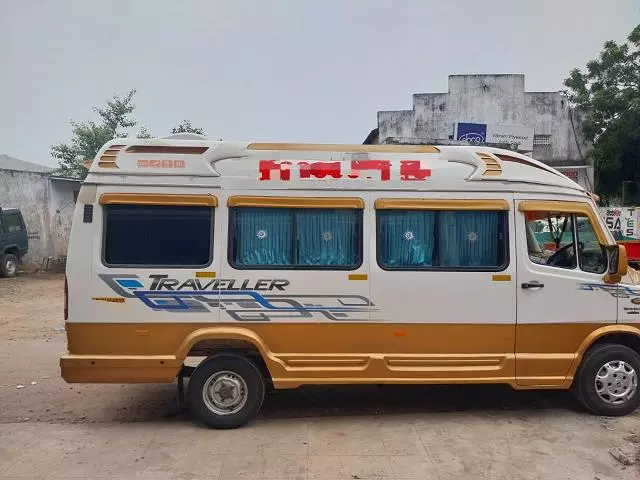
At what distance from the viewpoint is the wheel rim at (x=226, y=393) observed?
5098 mm

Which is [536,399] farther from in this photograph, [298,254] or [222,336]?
[222,336]

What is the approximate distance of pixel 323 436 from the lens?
494 cm

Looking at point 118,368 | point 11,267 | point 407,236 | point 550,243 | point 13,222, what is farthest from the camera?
point 13,222

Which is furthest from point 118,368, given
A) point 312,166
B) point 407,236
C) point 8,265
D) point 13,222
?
point 13,222

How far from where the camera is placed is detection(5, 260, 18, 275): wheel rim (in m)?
18.0

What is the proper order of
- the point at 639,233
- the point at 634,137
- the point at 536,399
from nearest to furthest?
1. the point at 536,399
2. the point at 639,233
3. the point at 634,137

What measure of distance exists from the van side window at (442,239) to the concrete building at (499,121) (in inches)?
633

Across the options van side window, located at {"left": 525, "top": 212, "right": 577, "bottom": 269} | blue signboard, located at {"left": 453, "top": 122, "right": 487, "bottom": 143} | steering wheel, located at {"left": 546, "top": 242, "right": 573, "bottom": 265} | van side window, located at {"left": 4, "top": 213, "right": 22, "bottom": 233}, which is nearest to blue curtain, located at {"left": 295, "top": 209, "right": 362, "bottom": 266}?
van side window, located at {"left": 525, "top": 212, "right": 577, "bottom": 269}

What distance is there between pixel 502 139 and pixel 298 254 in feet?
57.7

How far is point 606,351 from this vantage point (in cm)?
527

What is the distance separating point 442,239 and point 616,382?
224cm

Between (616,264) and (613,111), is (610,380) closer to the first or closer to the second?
(616,264)

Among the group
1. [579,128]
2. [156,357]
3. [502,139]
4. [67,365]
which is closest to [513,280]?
[156,357]

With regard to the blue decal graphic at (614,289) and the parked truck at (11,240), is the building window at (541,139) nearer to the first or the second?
the blue decal graphic at (614,289)
